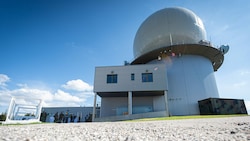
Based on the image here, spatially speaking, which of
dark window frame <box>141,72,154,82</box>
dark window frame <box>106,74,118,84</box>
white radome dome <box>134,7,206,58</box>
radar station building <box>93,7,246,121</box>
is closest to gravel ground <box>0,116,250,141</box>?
radar station building <box>93,7,246,121</box>

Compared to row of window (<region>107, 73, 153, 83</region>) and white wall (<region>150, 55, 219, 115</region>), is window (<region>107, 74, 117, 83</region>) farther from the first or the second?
white wall (<region>150, 55, 219, 115</region>)

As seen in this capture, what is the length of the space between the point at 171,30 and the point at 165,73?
7.07 metres

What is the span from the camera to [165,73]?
1530 cm

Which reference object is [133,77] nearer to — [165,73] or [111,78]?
[111,78]

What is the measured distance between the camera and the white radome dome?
58.1 ft

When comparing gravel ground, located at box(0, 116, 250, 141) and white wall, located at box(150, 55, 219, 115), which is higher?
white wall, located at box(150, 55, 219, 115)

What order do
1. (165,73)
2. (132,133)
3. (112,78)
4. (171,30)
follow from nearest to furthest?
1. (132,133)
2. (165,73)
3. (112,78)
4. (171,30)

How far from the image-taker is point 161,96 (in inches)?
674

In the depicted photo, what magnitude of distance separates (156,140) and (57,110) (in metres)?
28.2

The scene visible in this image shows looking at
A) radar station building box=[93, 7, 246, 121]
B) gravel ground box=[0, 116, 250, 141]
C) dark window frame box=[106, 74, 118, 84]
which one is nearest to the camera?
gravel ground box=[0, 116, 250, 141]

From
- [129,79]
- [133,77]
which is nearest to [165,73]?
[133,77]

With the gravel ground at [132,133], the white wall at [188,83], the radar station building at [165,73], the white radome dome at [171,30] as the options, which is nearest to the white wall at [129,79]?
the radar station building at [165,73]

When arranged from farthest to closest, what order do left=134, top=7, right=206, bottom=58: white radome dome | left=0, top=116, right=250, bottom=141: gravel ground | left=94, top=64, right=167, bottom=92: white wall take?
left=134, top=7, right=206, bottom=58: white radome dome < left=94, top=64, right=167, bottom=92: white wall < left=0, top=116, right=250, bottom=141: gravel ground

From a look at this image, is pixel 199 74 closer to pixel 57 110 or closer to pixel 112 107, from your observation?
pixel 112 107
